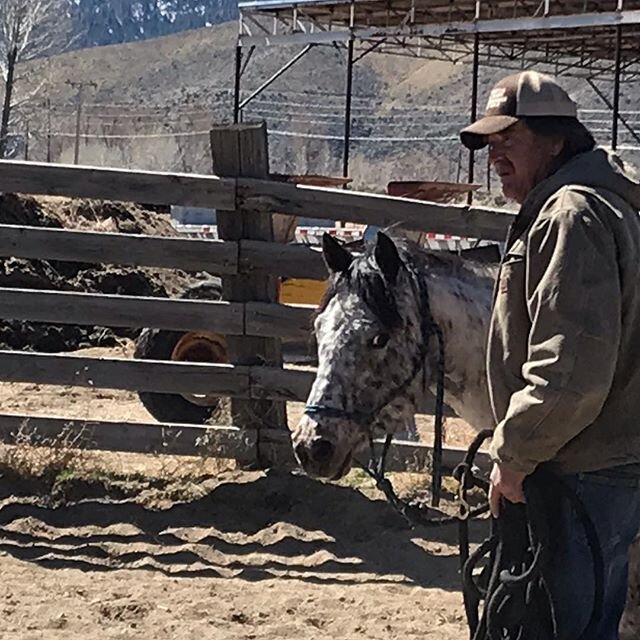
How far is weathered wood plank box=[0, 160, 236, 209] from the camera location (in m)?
6.59

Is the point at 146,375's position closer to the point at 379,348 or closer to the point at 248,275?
the point at 248,275

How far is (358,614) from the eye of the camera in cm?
522

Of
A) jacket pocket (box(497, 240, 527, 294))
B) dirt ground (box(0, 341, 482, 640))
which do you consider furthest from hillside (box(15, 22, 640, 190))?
jacket pocket (box(497, 240, 527, 294))

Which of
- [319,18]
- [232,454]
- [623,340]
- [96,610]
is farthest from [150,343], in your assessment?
[319,18]

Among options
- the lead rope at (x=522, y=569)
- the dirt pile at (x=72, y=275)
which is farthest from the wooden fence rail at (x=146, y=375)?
the dirt pile at (x=72, y=275)

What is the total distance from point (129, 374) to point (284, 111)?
62.5 meters

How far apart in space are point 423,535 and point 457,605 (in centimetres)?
82

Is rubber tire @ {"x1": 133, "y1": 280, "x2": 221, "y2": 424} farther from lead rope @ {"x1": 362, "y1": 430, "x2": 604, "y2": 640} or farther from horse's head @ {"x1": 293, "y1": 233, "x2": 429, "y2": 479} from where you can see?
lead rope @ {"x1": 362, "y1": 430, "x2": 604, "y2": 640}

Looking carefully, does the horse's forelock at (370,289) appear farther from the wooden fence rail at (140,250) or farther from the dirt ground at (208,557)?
the wooden fence rail at (140,250)

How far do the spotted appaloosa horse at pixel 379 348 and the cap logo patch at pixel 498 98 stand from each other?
0.81 metres

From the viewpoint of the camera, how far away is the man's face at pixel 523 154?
2955 mm

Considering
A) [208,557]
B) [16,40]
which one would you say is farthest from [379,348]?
[16,40]

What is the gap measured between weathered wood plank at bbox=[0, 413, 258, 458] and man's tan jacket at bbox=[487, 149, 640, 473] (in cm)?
389

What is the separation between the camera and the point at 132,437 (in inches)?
265
